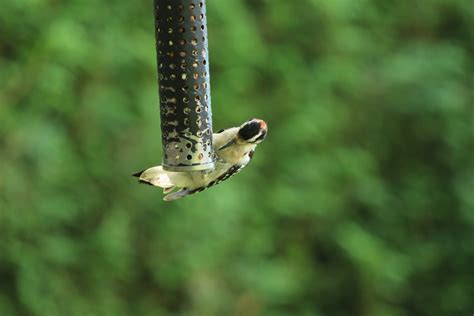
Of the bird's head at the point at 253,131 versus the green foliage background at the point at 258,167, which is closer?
the bird's head at the point at 253,131

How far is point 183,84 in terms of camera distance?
1.75 meters

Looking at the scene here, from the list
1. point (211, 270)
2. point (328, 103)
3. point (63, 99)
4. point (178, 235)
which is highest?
point (63, 99)

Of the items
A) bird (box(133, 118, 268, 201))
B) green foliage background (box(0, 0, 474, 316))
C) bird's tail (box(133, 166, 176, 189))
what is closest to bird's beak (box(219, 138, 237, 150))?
bird (box(133, 118, 268, 201))

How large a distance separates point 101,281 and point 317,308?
1.68m

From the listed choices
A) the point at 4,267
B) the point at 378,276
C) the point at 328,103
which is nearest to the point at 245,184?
the point at 328,103

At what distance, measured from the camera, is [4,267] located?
3.48 meters

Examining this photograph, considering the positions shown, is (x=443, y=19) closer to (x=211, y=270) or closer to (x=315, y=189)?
(x=315, y=189)

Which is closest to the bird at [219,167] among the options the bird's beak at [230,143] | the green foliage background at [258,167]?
the bird's beak at [230,143]

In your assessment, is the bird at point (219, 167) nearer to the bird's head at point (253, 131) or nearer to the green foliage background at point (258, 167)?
the bird's head at point (253, 131)

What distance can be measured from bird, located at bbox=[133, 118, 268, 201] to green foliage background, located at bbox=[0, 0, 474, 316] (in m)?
1.84

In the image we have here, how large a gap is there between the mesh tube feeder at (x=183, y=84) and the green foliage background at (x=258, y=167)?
187 centimetres

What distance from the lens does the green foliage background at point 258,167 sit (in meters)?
3.54

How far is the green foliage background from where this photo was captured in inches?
139

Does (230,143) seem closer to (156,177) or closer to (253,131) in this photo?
(253,131)
